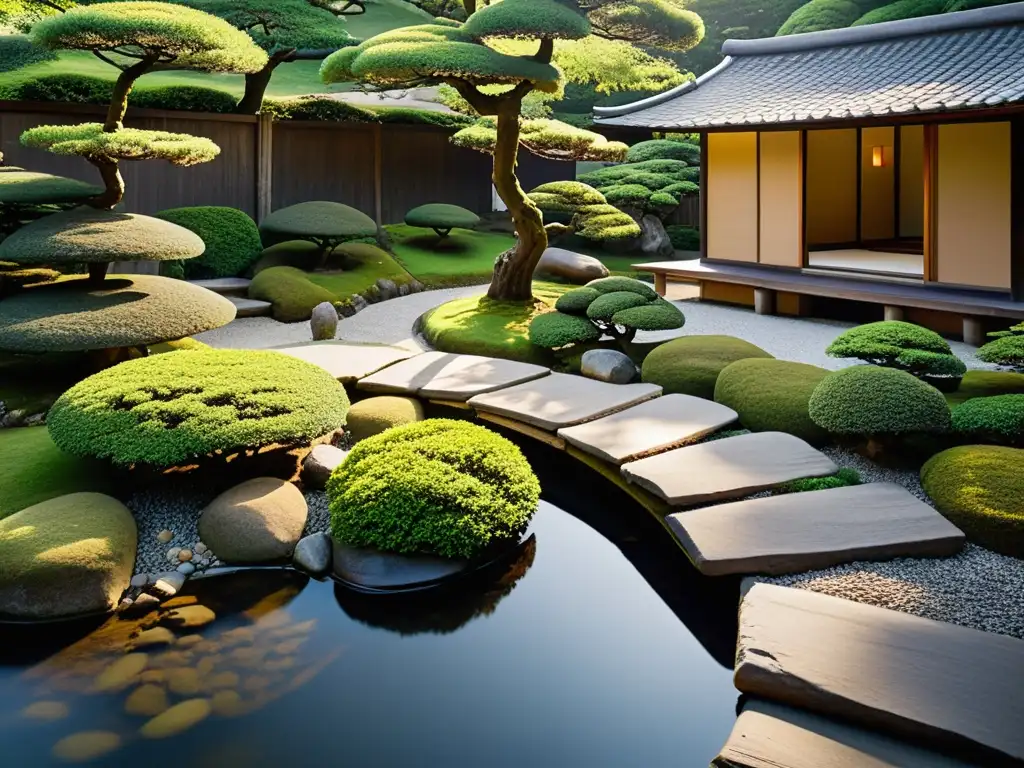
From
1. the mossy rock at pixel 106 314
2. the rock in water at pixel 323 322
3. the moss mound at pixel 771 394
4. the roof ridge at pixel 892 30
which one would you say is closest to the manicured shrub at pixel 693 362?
the moss mound at pixel 771 394

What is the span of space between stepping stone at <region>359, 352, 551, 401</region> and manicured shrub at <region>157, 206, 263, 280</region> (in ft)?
14.3

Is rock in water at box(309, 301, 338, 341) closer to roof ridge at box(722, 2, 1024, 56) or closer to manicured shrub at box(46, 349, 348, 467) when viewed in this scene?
manicured shrub at box(46, 349, 348, 467)

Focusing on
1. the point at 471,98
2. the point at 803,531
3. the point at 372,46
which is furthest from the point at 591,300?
the point at 803,531

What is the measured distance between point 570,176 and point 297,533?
1717 centimetres

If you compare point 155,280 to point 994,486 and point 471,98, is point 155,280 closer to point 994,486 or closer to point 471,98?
point 471,98

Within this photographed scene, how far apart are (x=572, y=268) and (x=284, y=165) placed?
4.82 m

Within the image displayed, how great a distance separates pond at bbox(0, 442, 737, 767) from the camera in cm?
383

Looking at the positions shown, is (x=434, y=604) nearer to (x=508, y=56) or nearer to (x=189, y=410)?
(x=189, y=410)

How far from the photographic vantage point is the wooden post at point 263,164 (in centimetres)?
1401

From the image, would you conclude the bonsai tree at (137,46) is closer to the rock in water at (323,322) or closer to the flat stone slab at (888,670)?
the rock in water at (323,322)

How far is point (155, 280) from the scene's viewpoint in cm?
791

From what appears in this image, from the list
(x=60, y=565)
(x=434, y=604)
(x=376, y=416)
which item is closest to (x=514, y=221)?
(x=376, y=416)

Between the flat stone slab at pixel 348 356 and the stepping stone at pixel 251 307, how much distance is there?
7.58 ft

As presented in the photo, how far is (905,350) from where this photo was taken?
6574 millimetres
